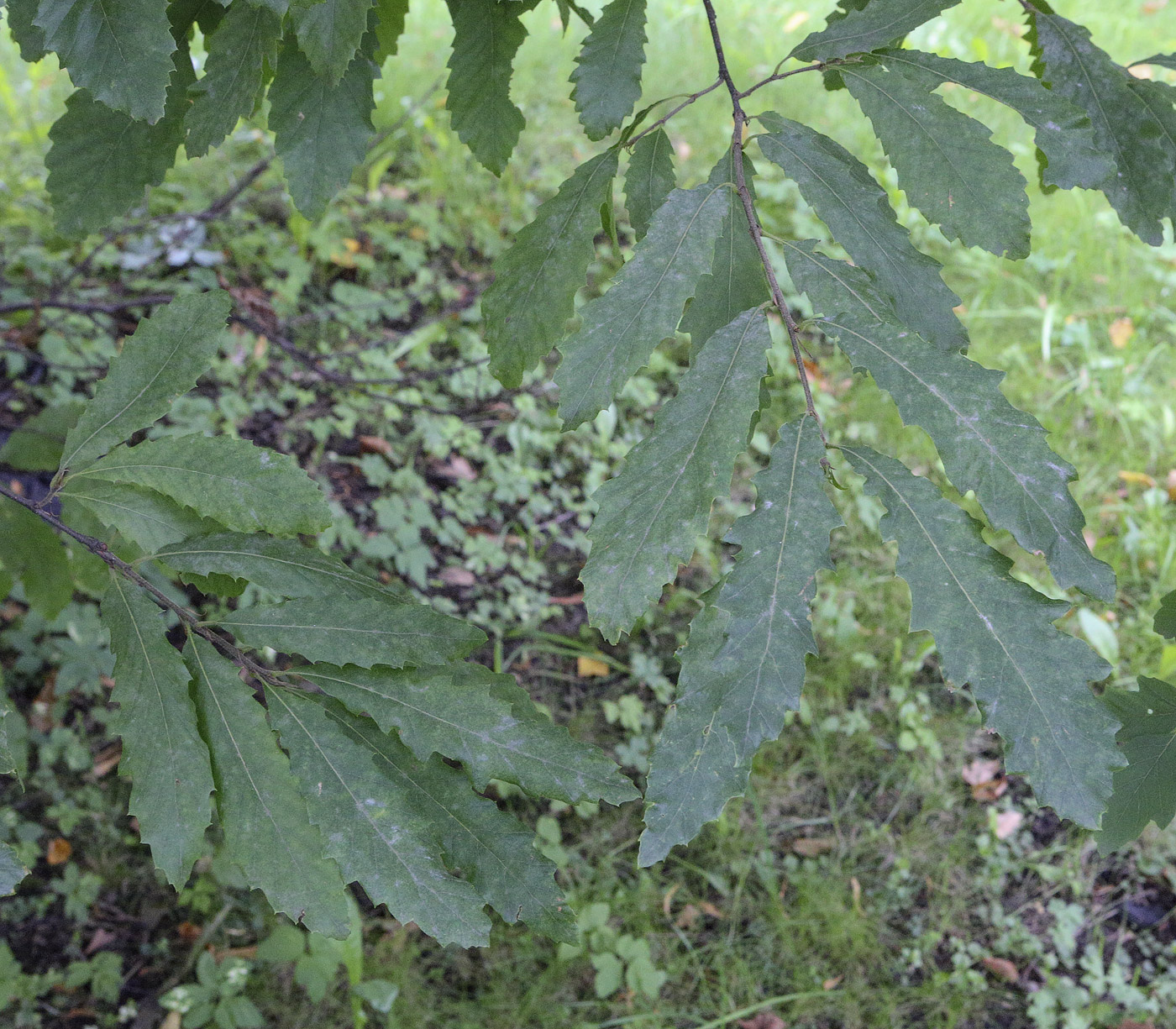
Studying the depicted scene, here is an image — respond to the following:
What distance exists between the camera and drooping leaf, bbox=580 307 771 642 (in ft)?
2.41

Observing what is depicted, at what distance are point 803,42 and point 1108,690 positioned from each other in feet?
2.50

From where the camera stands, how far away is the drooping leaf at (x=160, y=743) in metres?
0.83

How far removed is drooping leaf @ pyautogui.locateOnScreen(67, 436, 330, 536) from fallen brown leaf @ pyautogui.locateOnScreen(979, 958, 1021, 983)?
2.10 meters

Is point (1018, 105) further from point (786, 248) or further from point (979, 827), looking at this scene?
point (979, 827)

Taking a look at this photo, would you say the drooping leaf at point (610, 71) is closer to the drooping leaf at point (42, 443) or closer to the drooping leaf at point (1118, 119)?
the drooping leaf at point (1118, 119)

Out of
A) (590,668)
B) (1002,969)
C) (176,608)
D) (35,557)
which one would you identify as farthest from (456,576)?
(176,608)

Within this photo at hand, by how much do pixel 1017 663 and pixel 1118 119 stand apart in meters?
0.74

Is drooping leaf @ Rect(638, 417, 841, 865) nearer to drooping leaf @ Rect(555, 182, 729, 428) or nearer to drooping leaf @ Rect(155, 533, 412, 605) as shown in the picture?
drooping leaf @ Rect(555, 182, 729, 428)

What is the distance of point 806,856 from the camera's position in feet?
8.08

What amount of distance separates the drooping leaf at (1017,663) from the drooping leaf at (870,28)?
510mm

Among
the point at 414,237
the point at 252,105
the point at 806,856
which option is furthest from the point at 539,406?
the point at 252,105

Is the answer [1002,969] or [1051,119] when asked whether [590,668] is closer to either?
[1002,969]

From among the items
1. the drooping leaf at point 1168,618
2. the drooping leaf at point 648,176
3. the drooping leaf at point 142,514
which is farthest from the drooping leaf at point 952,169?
the drooping leaf at point 142,514

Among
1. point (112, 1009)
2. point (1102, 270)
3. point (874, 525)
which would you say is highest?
point (1102, 270)
